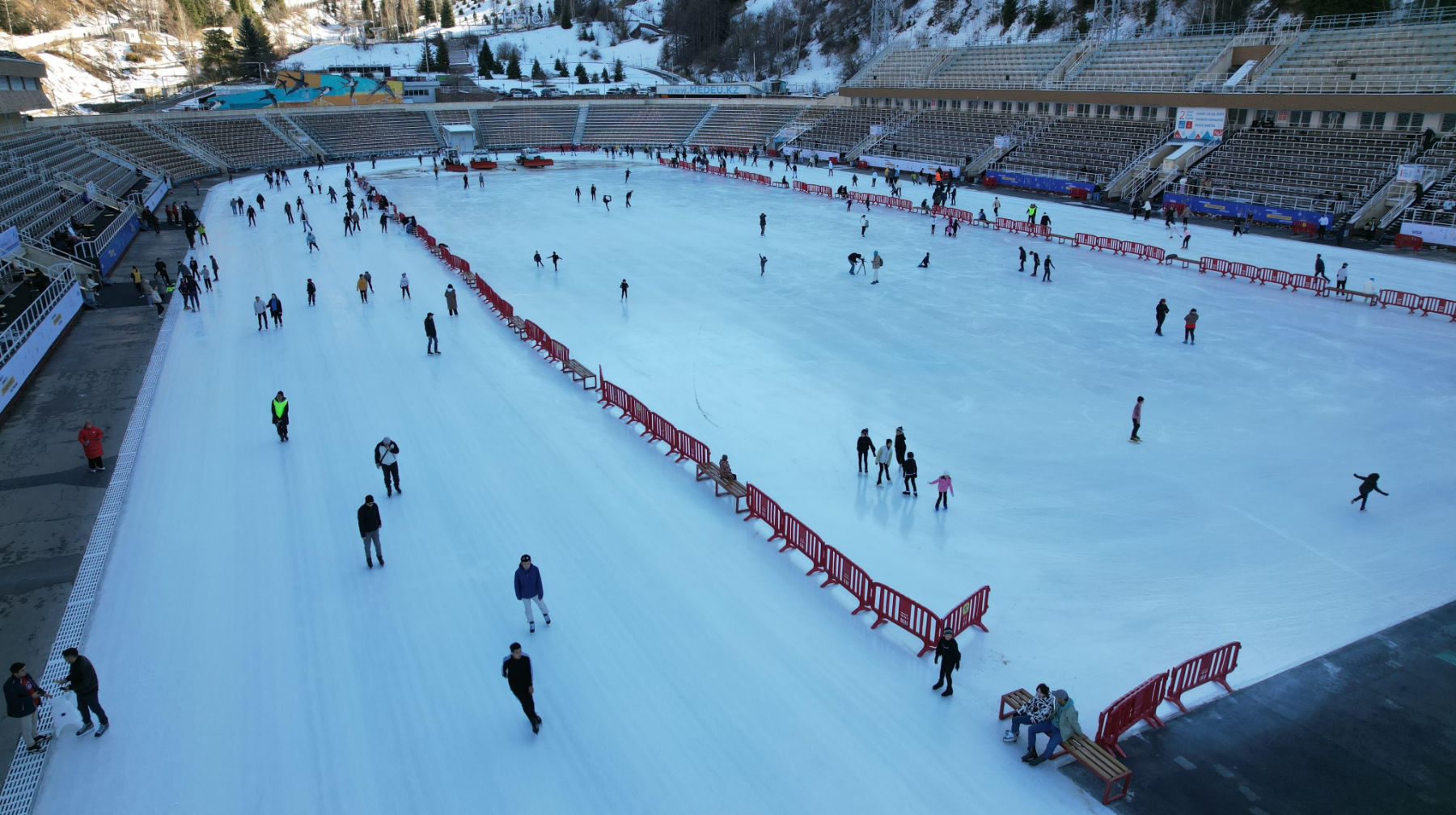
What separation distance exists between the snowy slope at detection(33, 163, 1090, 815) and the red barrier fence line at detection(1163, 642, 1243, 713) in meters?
1.91

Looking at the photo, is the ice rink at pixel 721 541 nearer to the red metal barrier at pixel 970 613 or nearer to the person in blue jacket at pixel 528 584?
the red metal barrier at pixel 970 613

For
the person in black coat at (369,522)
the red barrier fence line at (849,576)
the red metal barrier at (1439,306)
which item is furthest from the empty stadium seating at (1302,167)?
the person in black coat at (369,522)

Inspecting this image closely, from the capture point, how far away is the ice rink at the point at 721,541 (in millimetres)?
8227

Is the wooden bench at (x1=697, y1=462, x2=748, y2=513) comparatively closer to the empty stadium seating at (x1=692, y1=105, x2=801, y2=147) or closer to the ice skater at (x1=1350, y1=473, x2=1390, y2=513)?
the ice skater at (x1=1350, y1=473, x2=1390, y2=513)

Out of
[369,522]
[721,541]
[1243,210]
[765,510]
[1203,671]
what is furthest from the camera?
[1243,210]

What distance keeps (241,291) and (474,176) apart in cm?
3137

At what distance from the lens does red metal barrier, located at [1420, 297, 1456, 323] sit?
22562 mm

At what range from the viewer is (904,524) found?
1284cm

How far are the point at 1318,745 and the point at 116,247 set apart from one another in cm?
3873

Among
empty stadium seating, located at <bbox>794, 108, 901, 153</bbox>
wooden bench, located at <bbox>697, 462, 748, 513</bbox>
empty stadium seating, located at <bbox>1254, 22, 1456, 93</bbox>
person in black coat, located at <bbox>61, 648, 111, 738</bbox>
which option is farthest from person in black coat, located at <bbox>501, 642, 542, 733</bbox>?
empty stadium seating, located at <bbox>794, 108, 901, 153</bbox>

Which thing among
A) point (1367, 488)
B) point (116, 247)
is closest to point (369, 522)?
point (1367, 488)

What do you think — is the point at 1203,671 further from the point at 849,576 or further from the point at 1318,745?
the point at 849,576

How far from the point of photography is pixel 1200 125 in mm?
42125

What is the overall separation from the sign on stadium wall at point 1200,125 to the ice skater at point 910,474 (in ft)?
126
